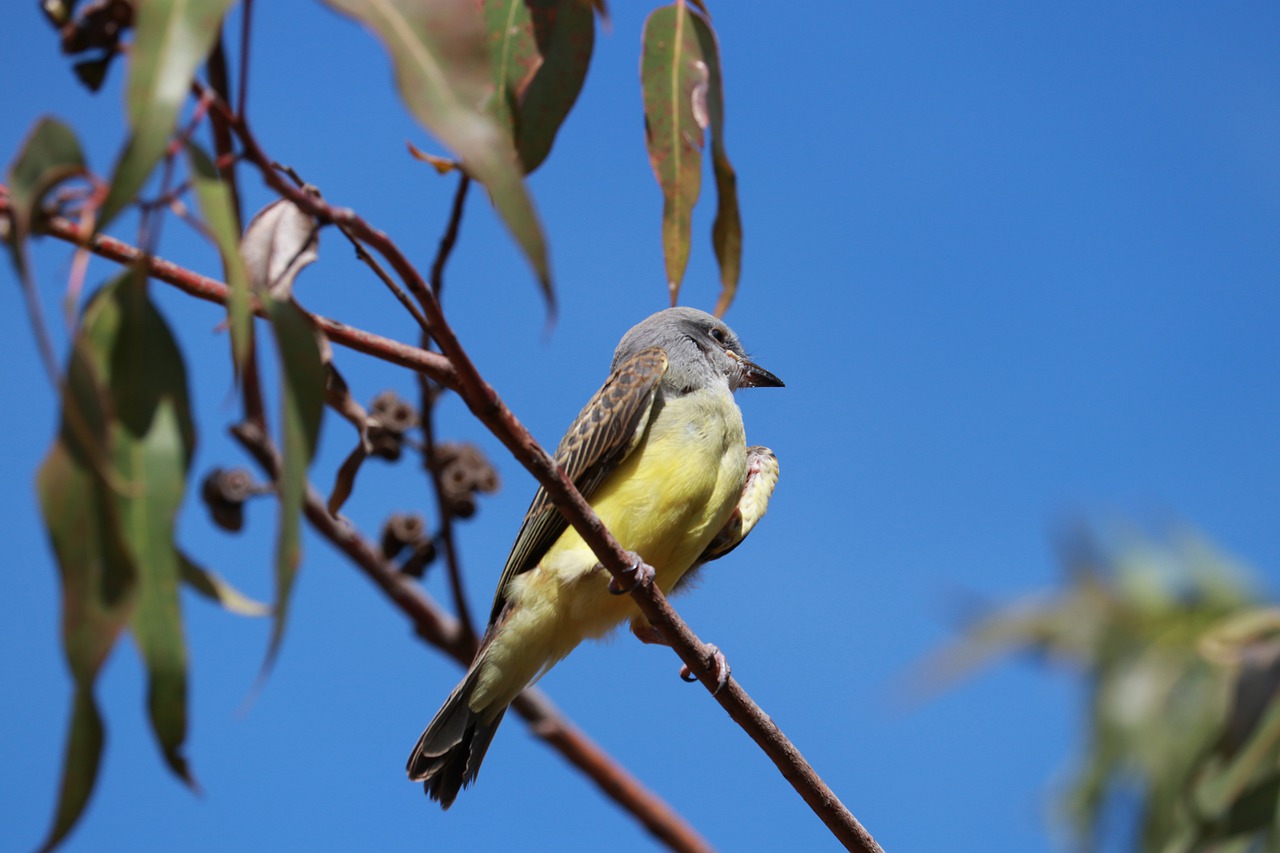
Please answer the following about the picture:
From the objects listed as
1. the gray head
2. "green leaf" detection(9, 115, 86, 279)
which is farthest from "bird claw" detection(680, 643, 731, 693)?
"green leaf" detection(9, 115, 86, 279)

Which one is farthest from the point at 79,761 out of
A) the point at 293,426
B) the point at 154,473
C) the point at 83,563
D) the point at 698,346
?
the point at 698,346

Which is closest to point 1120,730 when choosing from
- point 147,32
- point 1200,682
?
point 1200,682

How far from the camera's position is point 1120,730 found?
2801 mm

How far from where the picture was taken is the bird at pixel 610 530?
4113mm

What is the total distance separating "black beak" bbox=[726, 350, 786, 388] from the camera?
17.5ft

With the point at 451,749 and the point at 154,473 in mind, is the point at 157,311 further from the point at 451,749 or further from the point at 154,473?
the point at 451,749

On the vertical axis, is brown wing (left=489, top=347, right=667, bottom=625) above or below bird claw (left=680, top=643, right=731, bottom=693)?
above

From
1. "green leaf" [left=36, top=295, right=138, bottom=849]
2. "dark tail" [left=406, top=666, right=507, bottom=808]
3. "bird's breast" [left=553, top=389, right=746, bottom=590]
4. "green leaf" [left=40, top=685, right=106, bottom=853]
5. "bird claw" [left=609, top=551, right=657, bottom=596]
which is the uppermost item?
"bird's breast" [left=553, top=389, right=746, bottom=590]

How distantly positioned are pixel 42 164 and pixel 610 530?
2532 mm

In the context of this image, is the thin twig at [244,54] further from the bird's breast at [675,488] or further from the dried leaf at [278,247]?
the bird's breast at [675,488]

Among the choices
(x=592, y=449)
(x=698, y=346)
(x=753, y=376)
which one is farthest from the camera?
(x=753, y=376)

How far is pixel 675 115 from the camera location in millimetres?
2910

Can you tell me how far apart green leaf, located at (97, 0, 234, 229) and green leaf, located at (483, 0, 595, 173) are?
A: 83 cm

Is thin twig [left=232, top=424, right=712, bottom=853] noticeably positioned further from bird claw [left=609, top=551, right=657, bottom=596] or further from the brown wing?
the brown wing
